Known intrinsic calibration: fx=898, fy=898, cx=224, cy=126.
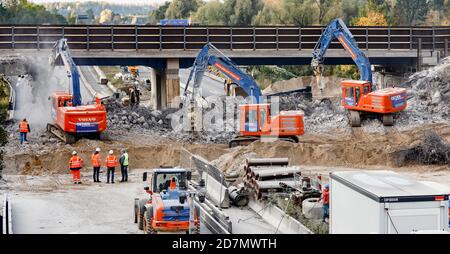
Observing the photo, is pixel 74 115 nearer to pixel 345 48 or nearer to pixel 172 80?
pixel 345 48

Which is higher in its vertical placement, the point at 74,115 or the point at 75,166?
the point at 74,115

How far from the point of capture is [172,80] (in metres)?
54.3

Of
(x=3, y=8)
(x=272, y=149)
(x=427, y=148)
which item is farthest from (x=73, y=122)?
(x=3, y=8)

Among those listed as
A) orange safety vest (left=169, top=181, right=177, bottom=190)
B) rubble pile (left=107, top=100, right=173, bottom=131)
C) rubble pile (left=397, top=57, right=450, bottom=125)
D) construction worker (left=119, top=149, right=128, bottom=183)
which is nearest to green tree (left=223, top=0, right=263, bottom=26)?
rubble pile (left=397, top=57, right=450, bottom=125)

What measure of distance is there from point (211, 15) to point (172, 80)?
175 ft

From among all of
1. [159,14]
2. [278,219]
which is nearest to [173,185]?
[278,219]

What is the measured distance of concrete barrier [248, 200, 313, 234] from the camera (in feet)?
77.4

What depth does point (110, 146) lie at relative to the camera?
39.6 meters

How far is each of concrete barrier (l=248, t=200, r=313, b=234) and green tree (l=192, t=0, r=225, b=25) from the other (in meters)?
78.1

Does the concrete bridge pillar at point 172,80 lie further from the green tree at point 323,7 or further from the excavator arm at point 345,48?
the green tree at point 323,7

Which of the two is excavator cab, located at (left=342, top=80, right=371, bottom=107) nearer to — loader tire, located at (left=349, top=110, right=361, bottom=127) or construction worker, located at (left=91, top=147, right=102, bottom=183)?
loader tire, located at (left=349, top=110, right=361, bottom=127)

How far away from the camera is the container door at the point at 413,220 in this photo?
17.1 metres
